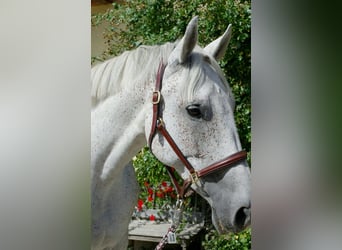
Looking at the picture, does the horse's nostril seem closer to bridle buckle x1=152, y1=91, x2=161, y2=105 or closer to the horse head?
the horse head

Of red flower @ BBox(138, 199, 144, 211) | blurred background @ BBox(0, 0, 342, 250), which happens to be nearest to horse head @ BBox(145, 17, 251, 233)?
blurred background @ BBox(0, 0, 342, 250)

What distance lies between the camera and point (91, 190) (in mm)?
1400

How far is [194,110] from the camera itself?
3.94 ft

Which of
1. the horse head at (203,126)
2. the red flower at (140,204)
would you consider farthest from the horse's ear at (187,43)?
the red flower at (140,204)

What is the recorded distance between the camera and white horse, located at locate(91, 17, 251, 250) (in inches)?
46.3

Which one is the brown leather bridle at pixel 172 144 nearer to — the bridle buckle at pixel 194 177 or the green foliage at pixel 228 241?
the bridle buckle at pixel 194 177

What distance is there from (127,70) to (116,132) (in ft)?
0.66

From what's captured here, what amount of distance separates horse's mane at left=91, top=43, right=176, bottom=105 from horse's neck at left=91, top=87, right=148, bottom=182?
1.2 inches
